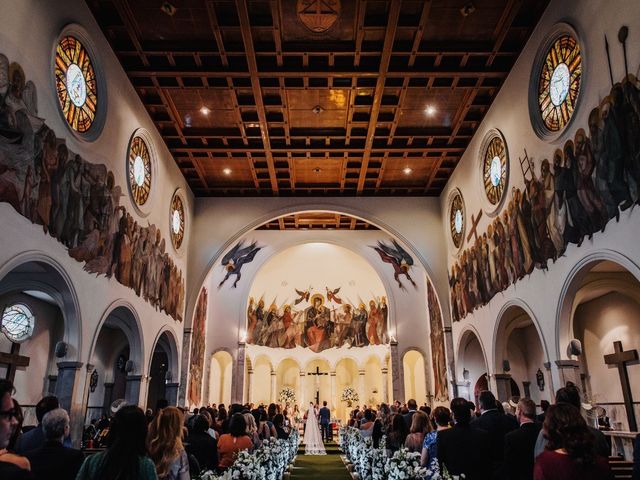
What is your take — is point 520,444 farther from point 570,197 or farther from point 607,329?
point 607,329

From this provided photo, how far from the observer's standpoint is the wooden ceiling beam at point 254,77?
34.8 ft

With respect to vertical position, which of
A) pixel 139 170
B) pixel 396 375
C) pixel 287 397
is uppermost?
pixel 139 170

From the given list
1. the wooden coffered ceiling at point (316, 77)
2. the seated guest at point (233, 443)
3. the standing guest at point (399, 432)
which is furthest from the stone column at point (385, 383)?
the seated guest at point (233, 443)

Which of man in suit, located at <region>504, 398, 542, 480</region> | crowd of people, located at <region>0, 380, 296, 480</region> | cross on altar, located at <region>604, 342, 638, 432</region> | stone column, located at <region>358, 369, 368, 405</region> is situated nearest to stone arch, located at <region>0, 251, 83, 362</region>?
crowd of people, located at <region>0, 380, 296, 480</region>

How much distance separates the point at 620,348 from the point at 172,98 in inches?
550

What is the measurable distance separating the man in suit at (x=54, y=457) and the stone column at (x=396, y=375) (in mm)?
19149

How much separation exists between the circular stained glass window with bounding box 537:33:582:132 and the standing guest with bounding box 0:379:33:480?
9.72 meters

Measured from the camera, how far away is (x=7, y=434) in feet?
9.27

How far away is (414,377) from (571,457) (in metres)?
26.0

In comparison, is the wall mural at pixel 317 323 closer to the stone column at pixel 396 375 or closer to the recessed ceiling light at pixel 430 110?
the stone column at pixel 396 375

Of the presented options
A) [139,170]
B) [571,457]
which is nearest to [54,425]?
[571,457]

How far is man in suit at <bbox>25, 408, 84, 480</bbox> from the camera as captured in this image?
139 inches

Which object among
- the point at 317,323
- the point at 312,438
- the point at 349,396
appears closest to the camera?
the point at 312,438

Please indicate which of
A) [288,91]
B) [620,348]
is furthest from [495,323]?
[288,91]
